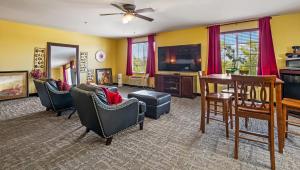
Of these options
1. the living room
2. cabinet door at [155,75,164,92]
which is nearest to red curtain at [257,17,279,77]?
the living room

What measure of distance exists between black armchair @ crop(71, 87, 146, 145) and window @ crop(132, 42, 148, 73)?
530 cm

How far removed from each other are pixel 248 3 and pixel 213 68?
2.23m

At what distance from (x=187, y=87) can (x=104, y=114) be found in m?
3.97

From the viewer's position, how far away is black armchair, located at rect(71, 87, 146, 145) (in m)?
2.28

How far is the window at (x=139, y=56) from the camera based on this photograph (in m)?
7.82

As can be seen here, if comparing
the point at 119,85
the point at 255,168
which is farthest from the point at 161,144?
the point at 119,85

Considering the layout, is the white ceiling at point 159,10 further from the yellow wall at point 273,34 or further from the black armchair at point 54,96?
the black armchair at point 54,96

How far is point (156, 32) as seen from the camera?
22.6 feet

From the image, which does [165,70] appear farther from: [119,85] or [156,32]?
[119,85]

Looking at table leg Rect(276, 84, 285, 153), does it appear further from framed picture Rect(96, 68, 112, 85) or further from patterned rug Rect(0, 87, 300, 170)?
framed picture Rect(96, 68, 112, 85)

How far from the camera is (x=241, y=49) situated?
5.23m

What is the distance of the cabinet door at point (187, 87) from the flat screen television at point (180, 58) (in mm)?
543

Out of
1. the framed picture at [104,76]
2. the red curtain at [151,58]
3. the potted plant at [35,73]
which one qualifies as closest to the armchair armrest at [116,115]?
the red curtain at [151,58]

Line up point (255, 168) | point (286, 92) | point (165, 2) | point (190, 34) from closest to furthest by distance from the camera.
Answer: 1. point (255, 168)
2. point (165, 2)
3. point (286, 92)
4. point (190, 34)
